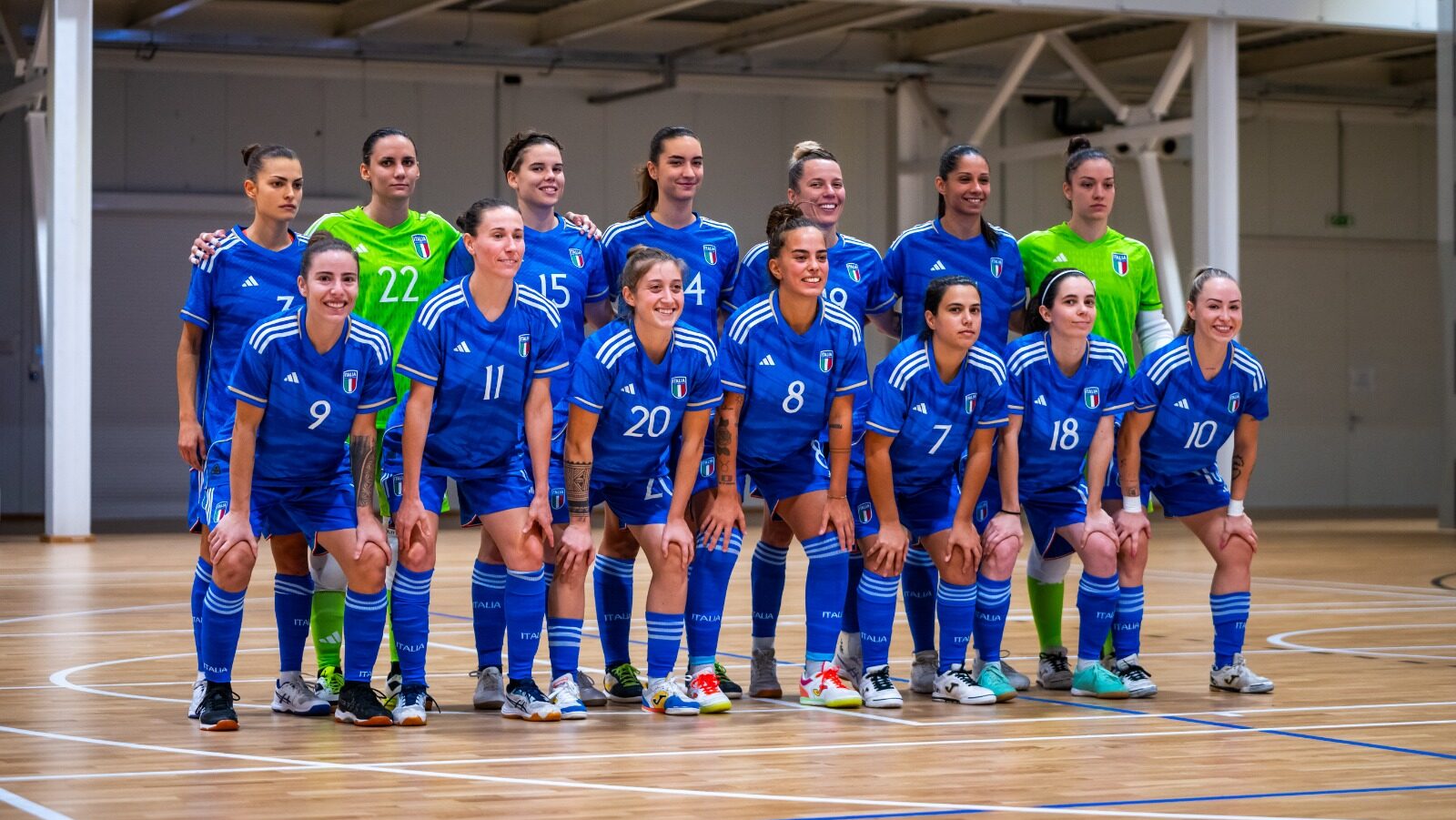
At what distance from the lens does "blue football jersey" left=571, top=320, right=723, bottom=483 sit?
635 centimetres

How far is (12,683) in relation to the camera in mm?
7121

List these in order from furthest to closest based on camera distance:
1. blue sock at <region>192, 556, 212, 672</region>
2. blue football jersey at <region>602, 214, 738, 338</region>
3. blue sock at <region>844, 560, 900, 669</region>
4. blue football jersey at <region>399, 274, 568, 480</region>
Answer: blue football jersey at <region>602, 214, 738, 338</region> < blue sock at <region>844, 560, 900, 669</region> < blue sock at <region>192, 556, 212, 672</region> < blue football jersey at <region>399, 274, 568, 480</region>

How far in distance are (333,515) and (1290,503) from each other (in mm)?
22216

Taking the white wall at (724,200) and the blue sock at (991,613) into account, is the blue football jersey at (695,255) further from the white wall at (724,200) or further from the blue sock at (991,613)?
the white wall at (724,200)

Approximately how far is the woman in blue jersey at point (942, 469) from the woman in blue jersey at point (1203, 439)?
53 centimetres

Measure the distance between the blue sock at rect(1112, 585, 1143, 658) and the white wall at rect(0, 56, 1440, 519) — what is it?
1594 cm

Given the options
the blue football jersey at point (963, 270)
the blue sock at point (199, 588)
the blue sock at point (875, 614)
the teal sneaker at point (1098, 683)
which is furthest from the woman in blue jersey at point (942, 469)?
the blue sock at point (199, 588)

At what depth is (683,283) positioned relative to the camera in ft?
22.9

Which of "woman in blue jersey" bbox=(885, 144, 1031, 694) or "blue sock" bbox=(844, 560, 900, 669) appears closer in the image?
"blue sock" bbox=(844, 560, 900, 669)

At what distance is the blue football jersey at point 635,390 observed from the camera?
20.8ft

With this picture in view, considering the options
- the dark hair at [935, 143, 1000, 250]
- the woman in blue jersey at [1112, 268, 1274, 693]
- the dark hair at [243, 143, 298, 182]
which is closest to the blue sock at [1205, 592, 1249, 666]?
the woman in blue jersey at [1112, 268, 1274, 693]

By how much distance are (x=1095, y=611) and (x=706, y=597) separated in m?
1.45

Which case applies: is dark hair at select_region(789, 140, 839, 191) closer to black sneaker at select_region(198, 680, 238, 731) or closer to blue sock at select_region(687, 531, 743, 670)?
blue sock at select_region(687, 531, 743, 670)

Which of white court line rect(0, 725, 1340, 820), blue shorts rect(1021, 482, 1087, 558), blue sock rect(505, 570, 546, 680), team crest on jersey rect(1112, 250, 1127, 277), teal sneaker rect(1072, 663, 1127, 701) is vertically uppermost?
team crest on jersey rect(1112, 250, 1127, 277)
